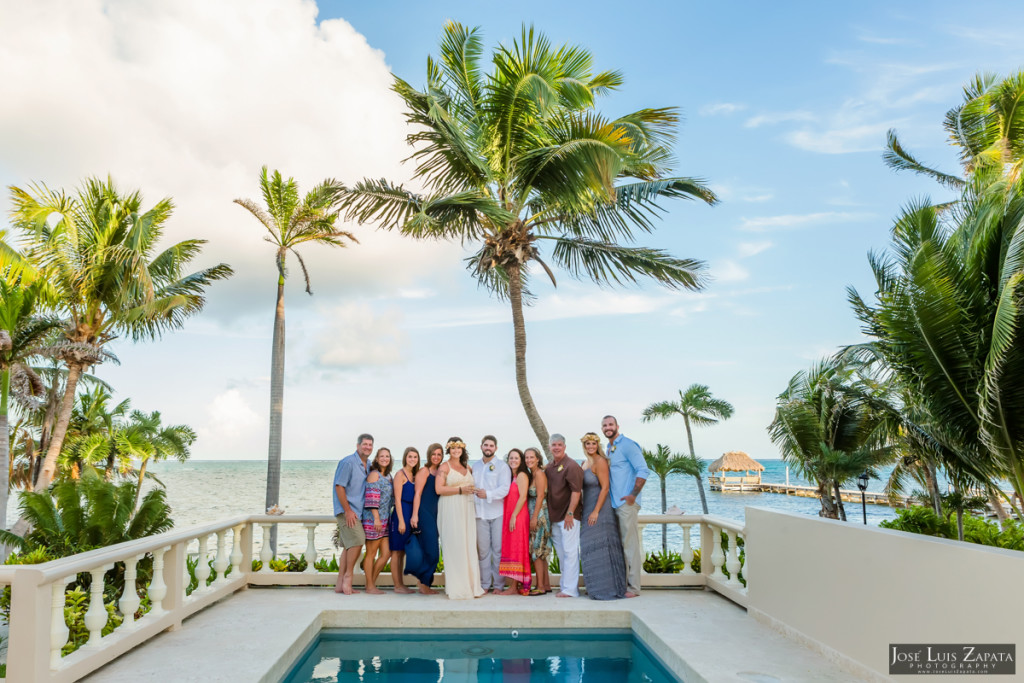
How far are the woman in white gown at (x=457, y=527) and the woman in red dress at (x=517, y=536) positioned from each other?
318 millimetres

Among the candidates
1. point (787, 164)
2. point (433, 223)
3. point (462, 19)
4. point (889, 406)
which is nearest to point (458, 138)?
point (433, 223)

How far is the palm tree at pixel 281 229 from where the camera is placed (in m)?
12.2

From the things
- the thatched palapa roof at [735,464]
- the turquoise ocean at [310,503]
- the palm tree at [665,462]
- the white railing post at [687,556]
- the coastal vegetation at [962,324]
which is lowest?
the turquoise ocean at [310,503]

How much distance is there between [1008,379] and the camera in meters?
4.14

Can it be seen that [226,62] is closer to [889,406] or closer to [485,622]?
[485,622]

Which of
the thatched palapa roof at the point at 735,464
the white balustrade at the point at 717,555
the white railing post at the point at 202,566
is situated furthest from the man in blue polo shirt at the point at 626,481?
the thatched palapa roof at the point at 735,464

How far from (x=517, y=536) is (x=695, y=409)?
828 inches

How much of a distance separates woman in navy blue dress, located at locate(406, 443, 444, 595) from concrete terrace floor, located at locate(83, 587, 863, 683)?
0.26m

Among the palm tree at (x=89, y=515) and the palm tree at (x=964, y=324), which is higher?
the palm tree at (x=964, y=324)

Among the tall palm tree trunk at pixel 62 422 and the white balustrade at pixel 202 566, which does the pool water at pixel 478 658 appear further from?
the tall palm tree trunk at pixel 62 422

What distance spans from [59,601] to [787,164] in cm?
1520

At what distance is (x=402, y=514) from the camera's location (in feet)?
23.6

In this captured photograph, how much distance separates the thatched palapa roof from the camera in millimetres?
58344

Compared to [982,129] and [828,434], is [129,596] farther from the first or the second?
[982,129]
